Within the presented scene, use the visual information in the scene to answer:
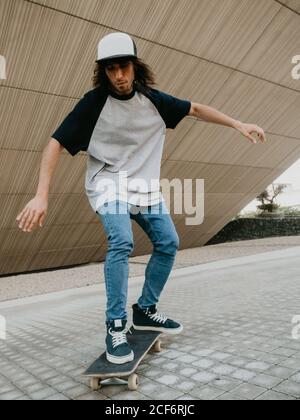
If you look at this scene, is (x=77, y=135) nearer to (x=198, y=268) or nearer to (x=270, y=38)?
(x=198, y=268)

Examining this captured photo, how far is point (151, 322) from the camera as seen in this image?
2.96 meters

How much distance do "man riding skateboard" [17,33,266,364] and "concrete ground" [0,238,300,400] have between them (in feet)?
0.96

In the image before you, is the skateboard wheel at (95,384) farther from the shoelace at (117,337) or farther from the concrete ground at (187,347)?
the shoelace at (117,337)

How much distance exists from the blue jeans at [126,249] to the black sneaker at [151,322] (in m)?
0.06

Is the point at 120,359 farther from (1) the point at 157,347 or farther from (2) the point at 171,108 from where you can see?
(2) the point at 171,108

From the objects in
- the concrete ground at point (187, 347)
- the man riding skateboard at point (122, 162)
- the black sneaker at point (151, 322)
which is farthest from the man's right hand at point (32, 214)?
the black sneaker at point (151, 322)

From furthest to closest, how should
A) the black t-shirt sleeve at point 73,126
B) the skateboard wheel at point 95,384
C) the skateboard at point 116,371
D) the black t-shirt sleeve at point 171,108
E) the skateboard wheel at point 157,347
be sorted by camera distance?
the skateboard wheel at point 157,347 → the black t-shirt sleeve at point 171,108 → the black t-shirt sleeve at point 73,126 → the skateboard wheel at point 95,384 → the skateboard at point 116,371

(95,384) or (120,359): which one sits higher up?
(120,359)

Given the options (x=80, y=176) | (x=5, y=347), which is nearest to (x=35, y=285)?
(x=80, y=176)

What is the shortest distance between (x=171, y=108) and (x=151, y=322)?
151 centimetres

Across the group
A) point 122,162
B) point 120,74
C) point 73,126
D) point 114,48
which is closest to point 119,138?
point 122,162

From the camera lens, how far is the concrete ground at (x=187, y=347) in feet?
7.34

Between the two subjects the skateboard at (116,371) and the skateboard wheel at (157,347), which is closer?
the skateboard at (116,371)

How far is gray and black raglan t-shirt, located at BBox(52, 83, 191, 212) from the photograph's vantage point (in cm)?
260
